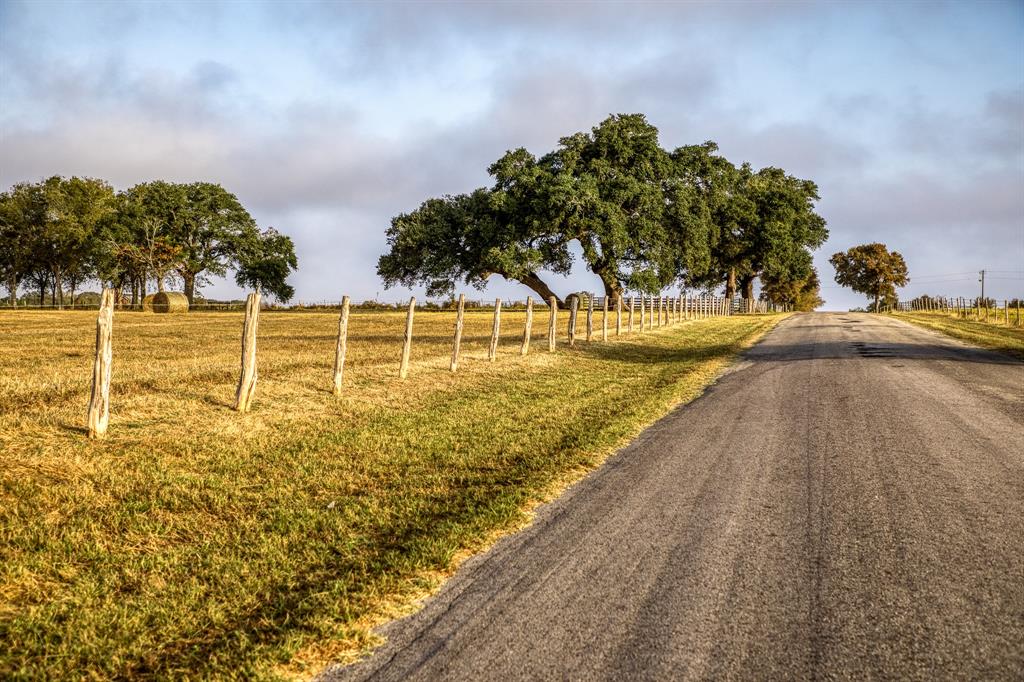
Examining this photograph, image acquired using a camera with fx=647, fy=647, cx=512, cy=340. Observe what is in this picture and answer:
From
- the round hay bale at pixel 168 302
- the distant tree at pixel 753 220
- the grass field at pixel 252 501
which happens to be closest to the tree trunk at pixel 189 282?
the round hay bale at pixel 168 302

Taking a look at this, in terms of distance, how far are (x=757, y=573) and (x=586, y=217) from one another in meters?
38.2

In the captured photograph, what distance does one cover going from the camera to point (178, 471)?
705 cm

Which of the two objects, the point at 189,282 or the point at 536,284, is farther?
the point at 189,282

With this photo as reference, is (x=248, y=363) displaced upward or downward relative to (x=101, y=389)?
upward

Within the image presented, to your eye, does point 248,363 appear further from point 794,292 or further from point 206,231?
point 794,292

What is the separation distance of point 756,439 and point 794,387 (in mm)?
4956

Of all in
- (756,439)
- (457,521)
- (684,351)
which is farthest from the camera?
(684,351)

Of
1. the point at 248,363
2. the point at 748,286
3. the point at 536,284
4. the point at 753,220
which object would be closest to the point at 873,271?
the point at 748,286

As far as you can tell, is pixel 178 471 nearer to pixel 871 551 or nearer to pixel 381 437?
Answer: pixel 381 437

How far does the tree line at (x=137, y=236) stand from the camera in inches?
2510

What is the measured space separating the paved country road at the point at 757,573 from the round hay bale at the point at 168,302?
5174cm

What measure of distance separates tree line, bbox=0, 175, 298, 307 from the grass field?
57.9 m

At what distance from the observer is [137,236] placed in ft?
210

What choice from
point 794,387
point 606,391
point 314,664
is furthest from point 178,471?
point 794,387
